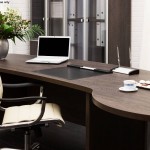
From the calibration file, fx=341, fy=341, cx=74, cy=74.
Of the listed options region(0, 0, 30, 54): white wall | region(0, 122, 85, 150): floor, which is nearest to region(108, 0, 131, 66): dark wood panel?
region(0, 122, 85, 150): floor

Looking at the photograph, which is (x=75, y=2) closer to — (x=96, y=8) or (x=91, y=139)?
(x=96, y=8)

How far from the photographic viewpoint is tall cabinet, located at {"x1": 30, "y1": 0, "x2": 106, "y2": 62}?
4852 millimetres

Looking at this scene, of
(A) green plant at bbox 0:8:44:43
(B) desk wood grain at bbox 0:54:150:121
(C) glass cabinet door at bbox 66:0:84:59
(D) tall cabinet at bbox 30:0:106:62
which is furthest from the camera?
(C) glass cabinet door at bbox 66:0:84:59

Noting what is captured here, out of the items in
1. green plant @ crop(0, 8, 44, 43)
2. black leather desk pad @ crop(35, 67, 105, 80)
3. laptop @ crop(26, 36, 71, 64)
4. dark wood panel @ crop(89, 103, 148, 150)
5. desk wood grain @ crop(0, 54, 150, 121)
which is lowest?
dark wood panel @ crop(89, 103, 148, 150)

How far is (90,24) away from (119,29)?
1.56 ft

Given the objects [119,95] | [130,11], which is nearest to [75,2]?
[130,11]

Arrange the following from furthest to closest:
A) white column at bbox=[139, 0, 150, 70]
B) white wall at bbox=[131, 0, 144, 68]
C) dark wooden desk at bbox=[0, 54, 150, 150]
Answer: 1. white wall at bbox=[131, 0, 144, 68]
2. white column at bbox=[139, 0, 150, 70]
3. dark wooden desk at bbox=[0, 54, 150, 150]

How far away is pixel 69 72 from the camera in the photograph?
2.86 meters

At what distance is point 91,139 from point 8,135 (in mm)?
1600

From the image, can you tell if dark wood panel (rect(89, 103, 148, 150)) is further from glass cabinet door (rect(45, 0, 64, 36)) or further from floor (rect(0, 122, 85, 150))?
glass cabinet door (rect(45, 0, 64, 36))

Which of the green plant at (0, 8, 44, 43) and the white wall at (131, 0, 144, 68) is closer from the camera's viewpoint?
the green plant at (0, 8, 44, 43)

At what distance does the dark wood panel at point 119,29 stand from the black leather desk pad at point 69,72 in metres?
1.79

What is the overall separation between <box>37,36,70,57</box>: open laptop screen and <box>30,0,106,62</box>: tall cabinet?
1.50 metres

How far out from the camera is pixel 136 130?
2.70 m
